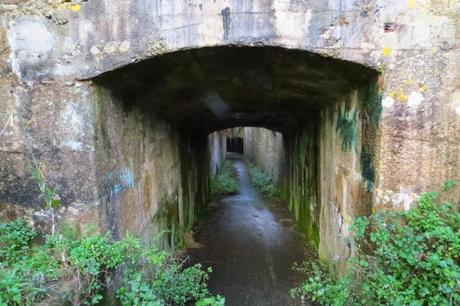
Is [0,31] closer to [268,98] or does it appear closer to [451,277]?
[268,98]

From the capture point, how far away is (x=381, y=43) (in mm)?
2088

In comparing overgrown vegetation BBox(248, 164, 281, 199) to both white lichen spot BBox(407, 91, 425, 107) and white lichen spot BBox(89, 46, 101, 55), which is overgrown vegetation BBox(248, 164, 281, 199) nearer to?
white lichen spot BBox(407, 91, 425, 107)

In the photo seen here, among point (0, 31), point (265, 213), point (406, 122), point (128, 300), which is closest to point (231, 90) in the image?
point (406, 122)

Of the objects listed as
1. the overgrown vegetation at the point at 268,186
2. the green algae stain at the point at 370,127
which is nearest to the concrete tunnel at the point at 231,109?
the green algae stain at the point at 370,127

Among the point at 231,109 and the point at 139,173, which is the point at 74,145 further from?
the point at 231,109

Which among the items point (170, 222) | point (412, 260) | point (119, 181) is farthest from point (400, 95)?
point (170, 222)

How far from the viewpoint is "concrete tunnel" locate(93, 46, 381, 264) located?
7.62 feet

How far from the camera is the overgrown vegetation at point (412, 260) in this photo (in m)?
1.78

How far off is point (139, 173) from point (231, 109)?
243 cm

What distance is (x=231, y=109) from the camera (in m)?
5.14

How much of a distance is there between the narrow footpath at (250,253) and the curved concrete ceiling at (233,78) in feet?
7.84

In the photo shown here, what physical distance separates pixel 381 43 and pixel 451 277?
1573 mm

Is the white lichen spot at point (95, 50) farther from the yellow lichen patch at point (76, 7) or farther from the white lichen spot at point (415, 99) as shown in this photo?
the white lichen spot at point (415, 99)

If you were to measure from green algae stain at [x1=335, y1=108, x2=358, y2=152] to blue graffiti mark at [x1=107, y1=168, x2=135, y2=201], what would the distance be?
2148 millimetres
